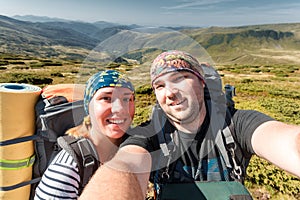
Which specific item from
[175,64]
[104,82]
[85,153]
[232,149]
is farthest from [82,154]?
[232,149]

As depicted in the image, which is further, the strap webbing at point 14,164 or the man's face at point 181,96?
the strap webbing at point 14,164

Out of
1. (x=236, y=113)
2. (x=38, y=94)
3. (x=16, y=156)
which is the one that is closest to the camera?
(x=236, y=113)

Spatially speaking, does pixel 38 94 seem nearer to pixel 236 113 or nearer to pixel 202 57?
pixel 202 57

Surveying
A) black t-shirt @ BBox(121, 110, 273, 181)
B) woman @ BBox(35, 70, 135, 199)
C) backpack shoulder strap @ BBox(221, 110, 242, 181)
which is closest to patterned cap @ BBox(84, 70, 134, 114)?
woman @ BBox(35, 70, 135, 199)

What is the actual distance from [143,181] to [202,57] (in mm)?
1814

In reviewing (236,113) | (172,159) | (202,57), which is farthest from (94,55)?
(236,113)

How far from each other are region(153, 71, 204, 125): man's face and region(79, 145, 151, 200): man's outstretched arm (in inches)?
22.3

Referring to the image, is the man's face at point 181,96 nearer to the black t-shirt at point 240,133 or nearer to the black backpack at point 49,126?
the black t-shirt at point 240,133

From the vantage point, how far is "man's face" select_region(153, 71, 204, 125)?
109 inches

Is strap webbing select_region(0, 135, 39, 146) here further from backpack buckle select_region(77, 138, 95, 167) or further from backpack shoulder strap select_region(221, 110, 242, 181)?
backpack shoulder strap select_region(221, 110, 242, 181)

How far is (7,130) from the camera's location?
3475 mm

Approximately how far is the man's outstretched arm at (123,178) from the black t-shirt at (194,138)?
0.18 metres

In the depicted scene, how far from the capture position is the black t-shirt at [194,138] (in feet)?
8.59

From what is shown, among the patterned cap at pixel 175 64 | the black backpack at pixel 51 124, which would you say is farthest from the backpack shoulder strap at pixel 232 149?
the black backpack at pixel 51 124
